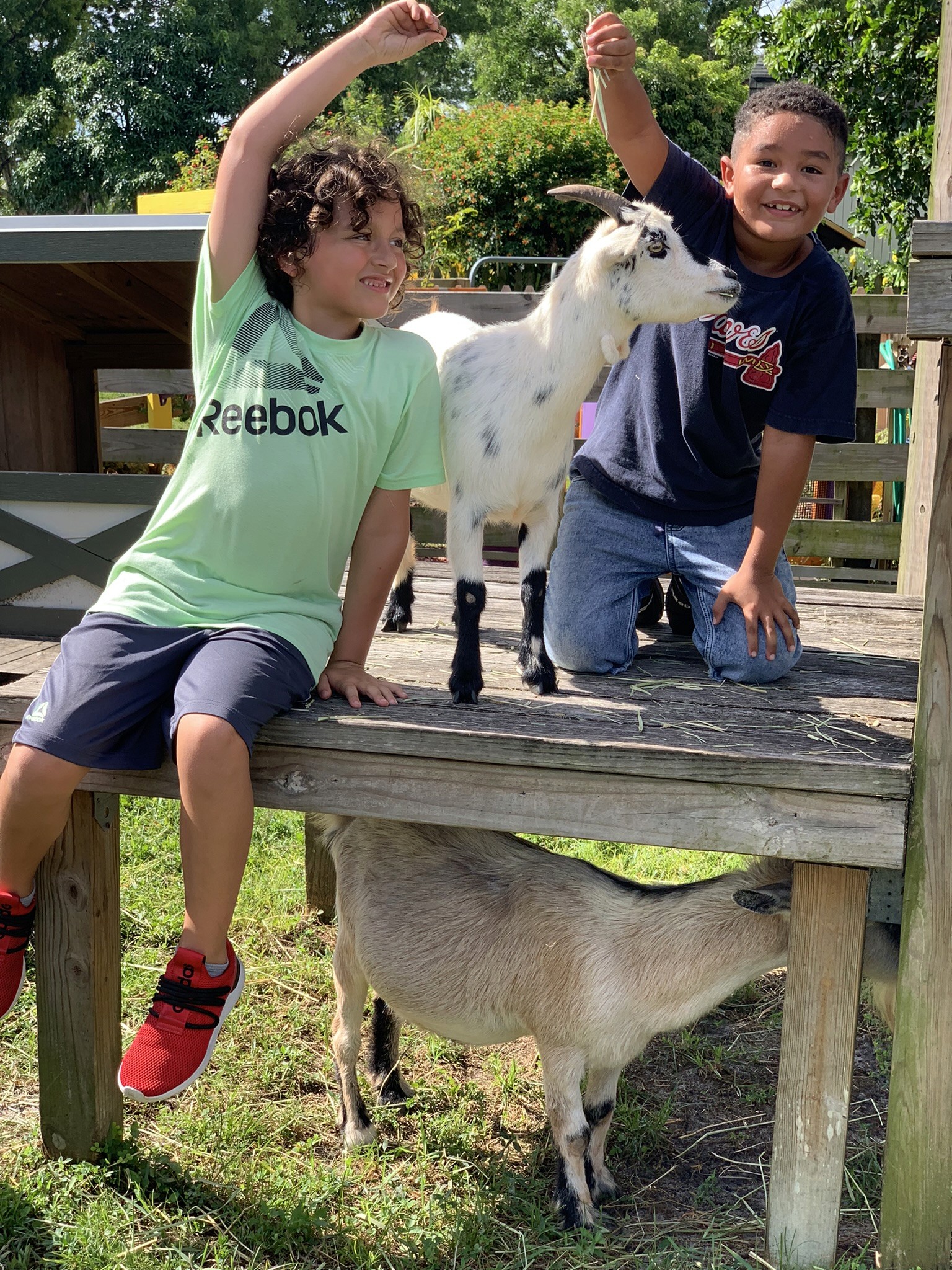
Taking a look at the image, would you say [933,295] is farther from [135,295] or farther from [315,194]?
[135,295]

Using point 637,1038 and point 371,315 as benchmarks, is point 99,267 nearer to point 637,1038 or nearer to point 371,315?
point 371,315

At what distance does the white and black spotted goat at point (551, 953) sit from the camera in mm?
2803

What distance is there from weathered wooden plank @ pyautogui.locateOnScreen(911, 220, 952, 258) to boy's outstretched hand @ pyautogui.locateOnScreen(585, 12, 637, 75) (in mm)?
1055

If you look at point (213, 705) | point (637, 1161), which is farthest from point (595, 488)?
point (637, 1161)

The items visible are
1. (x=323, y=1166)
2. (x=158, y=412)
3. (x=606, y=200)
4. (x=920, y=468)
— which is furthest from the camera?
(x=158, y=412)

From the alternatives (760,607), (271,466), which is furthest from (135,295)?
(760,607)

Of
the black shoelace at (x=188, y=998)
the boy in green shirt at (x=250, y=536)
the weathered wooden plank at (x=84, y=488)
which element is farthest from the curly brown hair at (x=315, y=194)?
the black shoelace at (x=188, y=998)

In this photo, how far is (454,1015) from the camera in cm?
303

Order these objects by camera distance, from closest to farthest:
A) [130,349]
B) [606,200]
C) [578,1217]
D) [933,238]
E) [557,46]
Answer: [933,238], [606,200], [578,1217], [130,349], [557,46]

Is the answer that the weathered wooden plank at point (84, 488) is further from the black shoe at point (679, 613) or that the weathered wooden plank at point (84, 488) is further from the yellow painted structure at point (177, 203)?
the black shoe at point (679, 613)

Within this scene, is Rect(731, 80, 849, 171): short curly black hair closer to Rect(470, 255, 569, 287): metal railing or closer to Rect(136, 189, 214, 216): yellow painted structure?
Rect(470, 255, 569, 287): metal railing

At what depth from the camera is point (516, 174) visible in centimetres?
1493

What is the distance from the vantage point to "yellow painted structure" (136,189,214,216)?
3486 mm

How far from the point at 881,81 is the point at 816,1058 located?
294 inches
